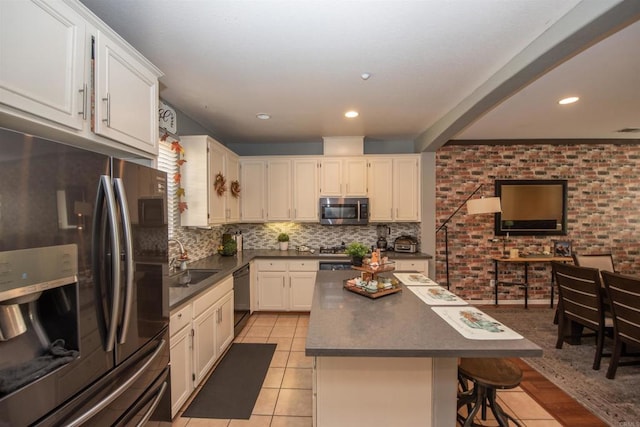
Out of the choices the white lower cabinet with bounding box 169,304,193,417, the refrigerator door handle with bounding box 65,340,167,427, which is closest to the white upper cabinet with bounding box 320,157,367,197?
the white lower cabinet with bounding box 169,304,193,417

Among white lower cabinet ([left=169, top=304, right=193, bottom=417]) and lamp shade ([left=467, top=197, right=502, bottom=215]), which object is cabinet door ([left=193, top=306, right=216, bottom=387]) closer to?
white lower cabinet ([left=169, top=304, right=193, bottom=417])

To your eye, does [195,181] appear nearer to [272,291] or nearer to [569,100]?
[272,291]

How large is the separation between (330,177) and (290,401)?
292 cm

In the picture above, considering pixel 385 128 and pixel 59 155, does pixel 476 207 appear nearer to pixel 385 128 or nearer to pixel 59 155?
pixel 385 128

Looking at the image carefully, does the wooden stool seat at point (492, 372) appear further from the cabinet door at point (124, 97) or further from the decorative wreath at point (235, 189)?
the decorative wreath at point (235, 189)

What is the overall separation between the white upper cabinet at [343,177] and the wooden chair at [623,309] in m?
2.76

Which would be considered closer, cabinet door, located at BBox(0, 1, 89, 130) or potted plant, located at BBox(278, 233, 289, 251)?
cabinet door, located at BBox(0, 1, 89, 130)

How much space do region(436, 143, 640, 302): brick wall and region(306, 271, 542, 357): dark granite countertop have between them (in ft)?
10.4

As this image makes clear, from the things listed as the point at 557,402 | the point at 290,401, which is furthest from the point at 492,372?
the point at 290,401

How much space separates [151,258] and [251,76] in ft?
5.33

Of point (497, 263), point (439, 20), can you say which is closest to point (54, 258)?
point (439, 20)

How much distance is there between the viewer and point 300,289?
4020 mm

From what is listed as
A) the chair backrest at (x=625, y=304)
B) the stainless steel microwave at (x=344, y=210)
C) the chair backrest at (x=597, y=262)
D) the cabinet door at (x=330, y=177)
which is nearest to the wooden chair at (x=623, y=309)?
the chair backrest at (x=625, y=304)

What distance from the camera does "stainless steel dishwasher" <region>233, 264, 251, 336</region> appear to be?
128 inches
